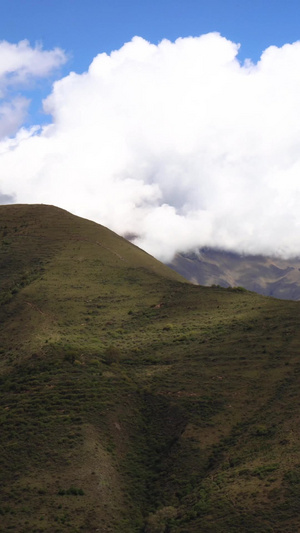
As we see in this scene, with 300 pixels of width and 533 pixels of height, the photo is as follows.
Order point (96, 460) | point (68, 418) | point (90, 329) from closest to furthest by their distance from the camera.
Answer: point (96, 460) < point (68, 418) < point (90, 329)

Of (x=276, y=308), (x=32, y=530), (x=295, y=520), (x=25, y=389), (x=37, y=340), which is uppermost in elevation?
(x=276, y=308)

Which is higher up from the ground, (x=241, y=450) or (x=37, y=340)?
(x=37, y=340)

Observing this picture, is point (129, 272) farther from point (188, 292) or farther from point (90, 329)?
point (90, 329)

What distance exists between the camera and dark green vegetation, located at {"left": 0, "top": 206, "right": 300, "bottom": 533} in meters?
57.6

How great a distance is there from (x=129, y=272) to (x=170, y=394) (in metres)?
57.9

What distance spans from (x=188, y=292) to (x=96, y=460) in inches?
2338

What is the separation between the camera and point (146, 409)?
77.7 m

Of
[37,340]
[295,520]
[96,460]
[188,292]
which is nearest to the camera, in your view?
[295,520]

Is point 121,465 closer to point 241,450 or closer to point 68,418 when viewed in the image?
point 68,418

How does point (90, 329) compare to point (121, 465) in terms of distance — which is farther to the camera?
point (90, 329)

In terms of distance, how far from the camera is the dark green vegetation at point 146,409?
57594mm

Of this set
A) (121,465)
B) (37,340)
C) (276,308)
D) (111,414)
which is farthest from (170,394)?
(276,308)

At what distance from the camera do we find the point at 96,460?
215 feet

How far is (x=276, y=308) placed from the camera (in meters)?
104
